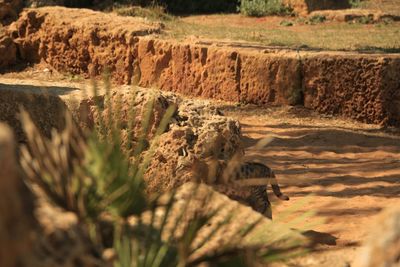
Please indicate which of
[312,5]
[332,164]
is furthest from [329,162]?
[312,5]

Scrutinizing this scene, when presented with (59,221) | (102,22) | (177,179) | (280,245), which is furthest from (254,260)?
(102,22)

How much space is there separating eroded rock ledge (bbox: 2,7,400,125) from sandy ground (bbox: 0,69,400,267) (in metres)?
0.20

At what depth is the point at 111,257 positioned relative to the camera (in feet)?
6.81

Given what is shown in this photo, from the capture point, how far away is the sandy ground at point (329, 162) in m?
5.60

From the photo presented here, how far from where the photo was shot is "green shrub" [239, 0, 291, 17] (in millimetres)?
14062

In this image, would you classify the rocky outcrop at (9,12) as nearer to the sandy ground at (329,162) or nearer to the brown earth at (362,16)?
the sandy ground at (329,162)

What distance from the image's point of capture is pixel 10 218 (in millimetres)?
1487

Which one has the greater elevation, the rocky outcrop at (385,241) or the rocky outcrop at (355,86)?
the rocky outcrop at (385,241)

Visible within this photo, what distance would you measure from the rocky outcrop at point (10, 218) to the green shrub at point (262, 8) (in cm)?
1278

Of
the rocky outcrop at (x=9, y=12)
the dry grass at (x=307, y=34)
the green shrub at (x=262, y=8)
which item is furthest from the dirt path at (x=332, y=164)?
the green shrub at (x=262, y=8)

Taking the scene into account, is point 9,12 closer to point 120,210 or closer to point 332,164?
point 332,164

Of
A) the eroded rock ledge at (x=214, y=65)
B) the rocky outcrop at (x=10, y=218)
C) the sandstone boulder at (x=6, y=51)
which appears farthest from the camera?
the sandstone boulder at (x=6, y=51)

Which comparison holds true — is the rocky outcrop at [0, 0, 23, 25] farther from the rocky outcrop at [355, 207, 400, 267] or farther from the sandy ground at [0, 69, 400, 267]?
the rocky outcrop at [355, 207, 400, 267]

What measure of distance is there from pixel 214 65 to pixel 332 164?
2.49 metres
